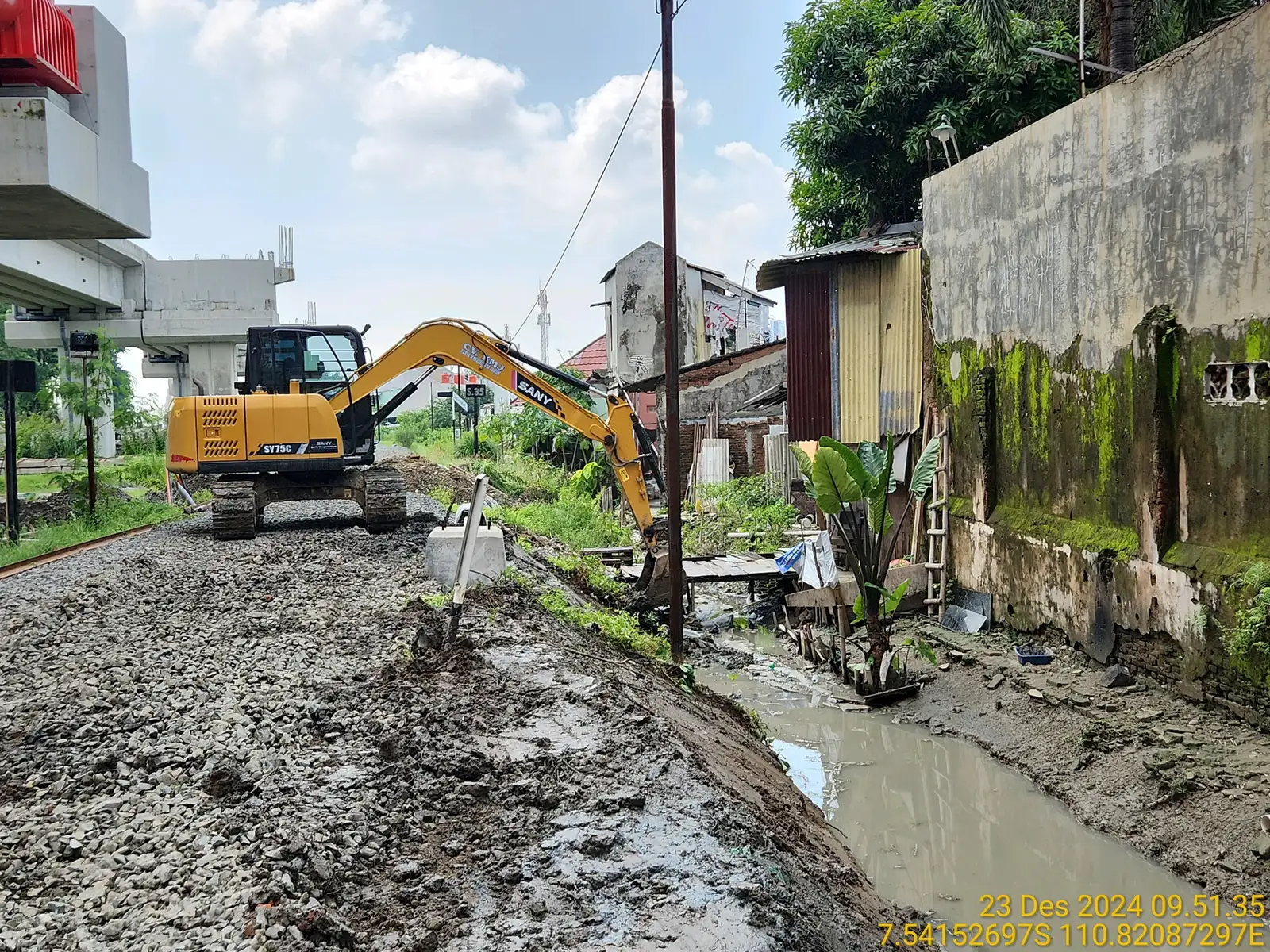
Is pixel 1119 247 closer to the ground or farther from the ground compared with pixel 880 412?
farther from the ground

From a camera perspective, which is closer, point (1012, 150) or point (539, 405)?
point (1012, 150)

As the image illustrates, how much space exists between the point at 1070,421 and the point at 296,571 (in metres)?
8.34

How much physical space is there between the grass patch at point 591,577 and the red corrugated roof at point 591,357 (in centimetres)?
2709

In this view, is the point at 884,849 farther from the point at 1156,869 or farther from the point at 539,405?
the point at 539,405

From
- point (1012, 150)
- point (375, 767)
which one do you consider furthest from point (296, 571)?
point (1012, 150)

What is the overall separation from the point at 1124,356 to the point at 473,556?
6.24 m

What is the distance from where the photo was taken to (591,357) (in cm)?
4259

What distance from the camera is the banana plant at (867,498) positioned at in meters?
9.91

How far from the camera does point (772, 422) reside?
2178cm

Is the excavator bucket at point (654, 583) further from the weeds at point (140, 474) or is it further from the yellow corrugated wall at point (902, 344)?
the weeds at point (140, 474)

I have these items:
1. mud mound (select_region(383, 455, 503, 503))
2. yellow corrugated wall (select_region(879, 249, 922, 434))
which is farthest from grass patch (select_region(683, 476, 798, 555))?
mud mound (select_region(383, 455, 503, 503))

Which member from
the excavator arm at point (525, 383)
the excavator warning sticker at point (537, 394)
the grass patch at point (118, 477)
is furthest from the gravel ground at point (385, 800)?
the grass patch at point (118, 477)

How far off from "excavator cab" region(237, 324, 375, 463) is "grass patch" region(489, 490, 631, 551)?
11.4ft

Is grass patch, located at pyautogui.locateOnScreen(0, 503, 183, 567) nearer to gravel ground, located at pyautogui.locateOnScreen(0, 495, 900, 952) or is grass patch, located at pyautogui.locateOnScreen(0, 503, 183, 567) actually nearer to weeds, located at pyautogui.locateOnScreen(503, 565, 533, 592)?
gravel ground, located at pyautogui.locateOnScreen(0, 495, 900, 952)
